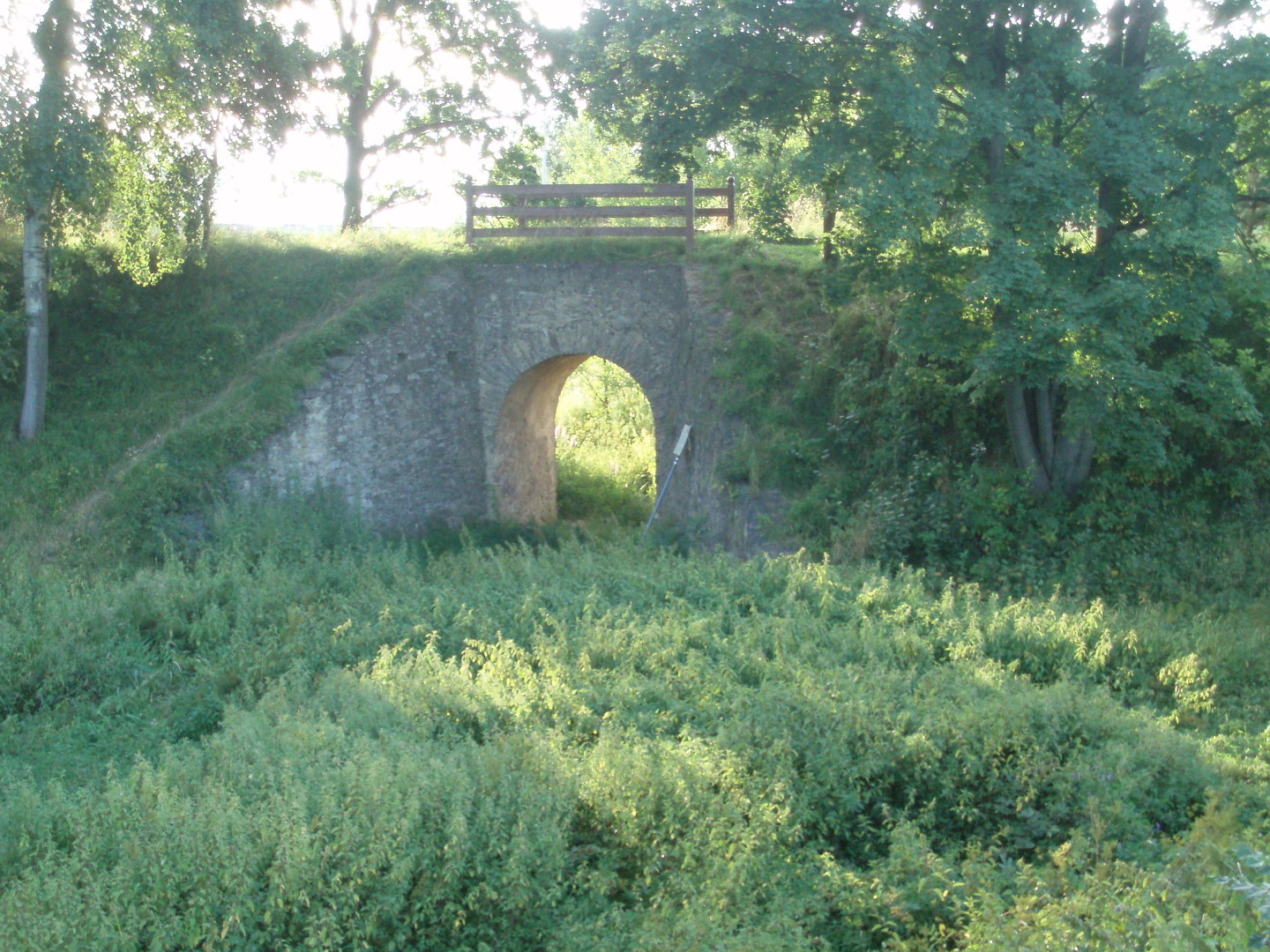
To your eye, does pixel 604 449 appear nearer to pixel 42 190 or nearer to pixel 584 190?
pixel 584 190

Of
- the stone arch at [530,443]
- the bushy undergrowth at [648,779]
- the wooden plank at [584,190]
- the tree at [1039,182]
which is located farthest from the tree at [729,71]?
the bushy undergrowth at [648,779]

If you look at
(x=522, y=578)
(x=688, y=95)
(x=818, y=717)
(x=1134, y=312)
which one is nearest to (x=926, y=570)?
(x=1134, y=312)

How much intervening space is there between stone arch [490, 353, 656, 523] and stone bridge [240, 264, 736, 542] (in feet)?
0.16

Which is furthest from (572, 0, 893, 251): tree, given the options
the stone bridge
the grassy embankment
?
the grassy embankment

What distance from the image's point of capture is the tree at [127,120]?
1419cm

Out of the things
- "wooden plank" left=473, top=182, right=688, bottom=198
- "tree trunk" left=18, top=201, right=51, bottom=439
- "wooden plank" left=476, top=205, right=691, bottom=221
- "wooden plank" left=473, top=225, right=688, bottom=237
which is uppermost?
"wooden plank" left=473, top=182, right=688, bottom=198

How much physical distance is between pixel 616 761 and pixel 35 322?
12847mm

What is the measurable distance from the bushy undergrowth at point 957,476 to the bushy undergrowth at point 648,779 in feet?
4.58

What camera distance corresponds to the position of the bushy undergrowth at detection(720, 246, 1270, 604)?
11.3m

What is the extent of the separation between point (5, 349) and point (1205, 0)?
15.7 meters

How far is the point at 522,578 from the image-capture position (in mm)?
11953

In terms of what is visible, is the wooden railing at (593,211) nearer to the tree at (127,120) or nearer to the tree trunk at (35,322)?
the tree at (127,120)

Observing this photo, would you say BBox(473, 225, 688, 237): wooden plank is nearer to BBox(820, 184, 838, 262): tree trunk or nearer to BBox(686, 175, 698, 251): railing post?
BBox(686, 175, 698, 251): railing post

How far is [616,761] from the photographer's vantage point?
630 cm
